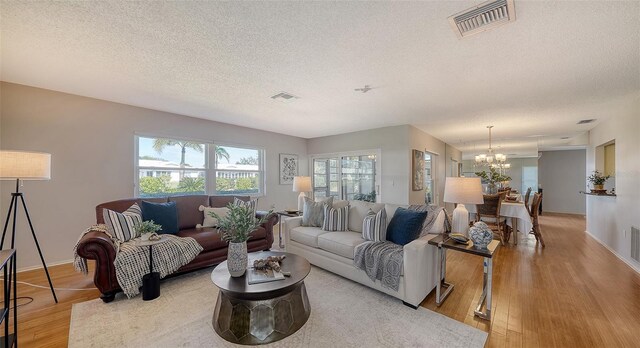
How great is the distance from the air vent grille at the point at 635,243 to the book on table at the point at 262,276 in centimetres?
478

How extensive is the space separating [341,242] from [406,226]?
783mm

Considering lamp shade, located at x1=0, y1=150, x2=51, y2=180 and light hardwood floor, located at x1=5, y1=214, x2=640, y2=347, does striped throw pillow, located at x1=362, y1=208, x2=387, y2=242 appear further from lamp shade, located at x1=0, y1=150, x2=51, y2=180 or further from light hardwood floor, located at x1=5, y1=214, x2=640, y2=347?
lamp shade, located at x1=0, y1=150, x2=51, y2=180

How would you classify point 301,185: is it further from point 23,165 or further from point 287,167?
point 23,165

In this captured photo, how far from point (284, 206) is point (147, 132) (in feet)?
11.1

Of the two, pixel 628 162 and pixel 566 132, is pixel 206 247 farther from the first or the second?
pixel 566 132

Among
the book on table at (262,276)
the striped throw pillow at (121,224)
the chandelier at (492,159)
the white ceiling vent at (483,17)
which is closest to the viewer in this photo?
the white ceiling vent at (483,17)

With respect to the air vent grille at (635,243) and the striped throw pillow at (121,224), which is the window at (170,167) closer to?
the striped throw pillow at (121,224)

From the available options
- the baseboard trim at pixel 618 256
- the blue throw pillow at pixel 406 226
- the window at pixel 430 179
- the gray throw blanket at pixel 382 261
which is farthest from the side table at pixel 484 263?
the window at pixel 430 179

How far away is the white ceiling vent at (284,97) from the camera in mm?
3299

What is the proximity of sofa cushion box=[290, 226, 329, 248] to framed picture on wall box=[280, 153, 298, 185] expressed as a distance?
2746 mm

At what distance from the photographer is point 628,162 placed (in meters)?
3.56

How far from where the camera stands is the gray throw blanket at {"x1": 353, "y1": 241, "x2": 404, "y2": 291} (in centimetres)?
236

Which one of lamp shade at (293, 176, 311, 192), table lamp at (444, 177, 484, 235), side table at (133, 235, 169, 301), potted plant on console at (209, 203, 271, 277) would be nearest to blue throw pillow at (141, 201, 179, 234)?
side table at (133, 235, 169, 301)

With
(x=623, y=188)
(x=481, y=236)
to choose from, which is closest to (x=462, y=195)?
(x=481, y=236)
